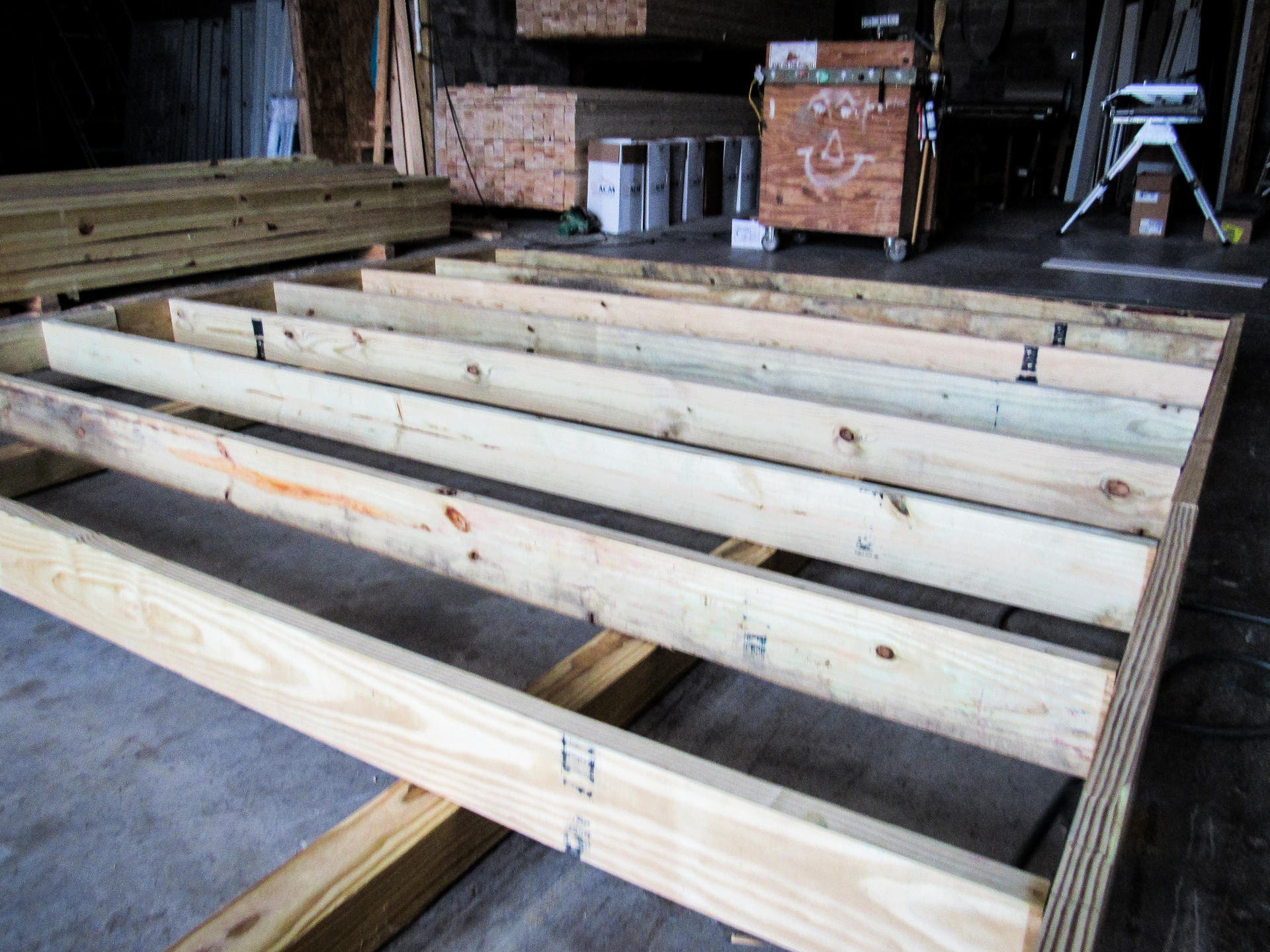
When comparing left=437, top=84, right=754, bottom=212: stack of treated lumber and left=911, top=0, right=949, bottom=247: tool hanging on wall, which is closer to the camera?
left=911, top=0, right=949, bottom=247: tool hanging on wall

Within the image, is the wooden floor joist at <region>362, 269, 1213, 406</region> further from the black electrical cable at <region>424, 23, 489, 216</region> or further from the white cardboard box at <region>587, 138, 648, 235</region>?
the black electrical cable at <region>424, 23, 489, 216</region>

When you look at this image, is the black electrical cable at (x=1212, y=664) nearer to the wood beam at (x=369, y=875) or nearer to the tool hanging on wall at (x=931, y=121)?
the wood beam at (x=369, y=875)

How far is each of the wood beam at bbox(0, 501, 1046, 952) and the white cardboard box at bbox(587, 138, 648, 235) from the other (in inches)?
177

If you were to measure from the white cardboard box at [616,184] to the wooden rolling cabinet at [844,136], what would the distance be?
100 cm

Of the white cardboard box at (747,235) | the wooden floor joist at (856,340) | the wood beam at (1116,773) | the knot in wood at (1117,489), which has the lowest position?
the wood beam at (1116,773)

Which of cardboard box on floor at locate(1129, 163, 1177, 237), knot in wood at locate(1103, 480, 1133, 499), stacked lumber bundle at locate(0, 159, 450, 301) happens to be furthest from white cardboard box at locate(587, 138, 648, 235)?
knot in wood at locate(1103, 480, 1133, 499)

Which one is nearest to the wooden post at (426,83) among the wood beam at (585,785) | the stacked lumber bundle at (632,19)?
A: the stacked lumber bundle at (632,19)

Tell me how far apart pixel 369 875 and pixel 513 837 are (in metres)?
0.25

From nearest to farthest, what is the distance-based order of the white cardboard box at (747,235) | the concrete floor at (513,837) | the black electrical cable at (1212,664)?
the concrete floor at (513,837) < the black electrical cable at (1212,664) < the white cardboard box at (747,235)

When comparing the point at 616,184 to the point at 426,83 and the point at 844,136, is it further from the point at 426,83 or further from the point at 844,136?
the point at 426,83

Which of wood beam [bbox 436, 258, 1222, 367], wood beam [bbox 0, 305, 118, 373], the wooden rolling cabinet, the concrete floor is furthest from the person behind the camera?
the wooden rolling cabinet

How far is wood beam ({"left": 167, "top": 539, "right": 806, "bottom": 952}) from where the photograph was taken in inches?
35.9

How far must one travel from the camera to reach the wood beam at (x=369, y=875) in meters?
0.91

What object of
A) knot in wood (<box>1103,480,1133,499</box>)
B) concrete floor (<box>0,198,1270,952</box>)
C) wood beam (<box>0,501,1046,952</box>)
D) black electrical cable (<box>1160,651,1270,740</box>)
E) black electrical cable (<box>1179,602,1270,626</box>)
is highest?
knot in wood (<box>1103,480,1133,499</box>)
